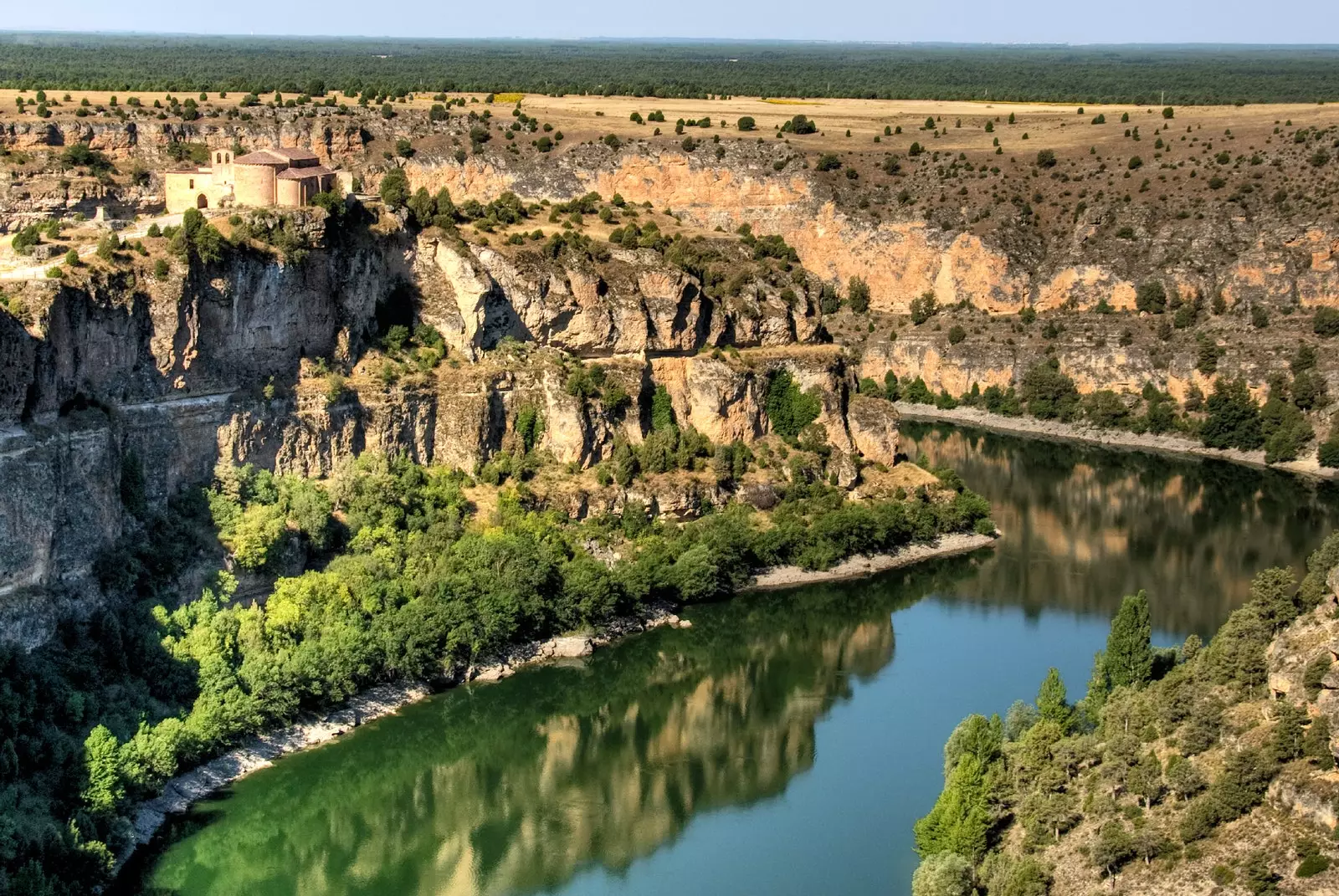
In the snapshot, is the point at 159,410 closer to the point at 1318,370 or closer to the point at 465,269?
the point at 465,269

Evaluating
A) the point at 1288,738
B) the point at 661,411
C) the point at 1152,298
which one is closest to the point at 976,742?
the point at 1288,738

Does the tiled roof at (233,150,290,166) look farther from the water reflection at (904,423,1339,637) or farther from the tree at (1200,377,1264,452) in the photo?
the tree at (1200,377,1264,452)

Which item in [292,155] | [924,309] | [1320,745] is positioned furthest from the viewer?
[924,309]

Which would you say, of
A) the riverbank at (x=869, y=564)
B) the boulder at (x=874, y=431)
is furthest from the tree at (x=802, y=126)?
the riverbank at (x=869, y=564)

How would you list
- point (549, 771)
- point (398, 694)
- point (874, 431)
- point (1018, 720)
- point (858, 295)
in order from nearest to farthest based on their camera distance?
1. point (1018, 720)
2. point (549, 771)
3. point (398, 694)
4. point (874, 431)
5. point (858, 295)

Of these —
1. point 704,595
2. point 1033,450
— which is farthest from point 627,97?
point 704,595

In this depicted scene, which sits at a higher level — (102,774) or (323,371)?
(323,371)

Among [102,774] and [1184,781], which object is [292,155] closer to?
[102,774]
